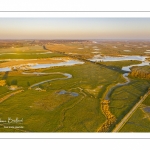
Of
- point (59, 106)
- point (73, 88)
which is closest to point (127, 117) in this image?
point (59, 106)

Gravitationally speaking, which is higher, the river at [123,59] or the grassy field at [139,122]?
the river at [123,59]

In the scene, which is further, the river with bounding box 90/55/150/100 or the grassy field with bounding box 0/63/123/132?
the river with bounding box 90/55/150/100

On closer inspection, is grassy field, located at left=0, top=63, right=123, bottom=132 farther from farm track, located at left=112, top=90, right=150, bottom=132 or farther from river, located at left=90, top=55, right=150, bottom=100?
farm track, located at left=112, top=90, right=150, bottom=132

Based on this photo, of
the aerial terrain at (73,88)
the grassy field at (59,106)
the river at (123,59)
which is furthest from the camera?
the river at (123,59)

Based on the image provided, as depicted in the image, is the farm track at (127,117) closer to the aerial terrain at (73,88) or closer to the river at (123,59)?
the aerial terrain at (73,88)

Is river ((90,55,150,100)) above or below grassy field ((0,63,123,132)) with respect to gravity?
above

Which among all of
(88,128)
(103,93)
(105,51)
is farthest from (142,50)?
(88,128)

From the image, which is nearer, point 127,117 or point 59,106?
point 127,117
